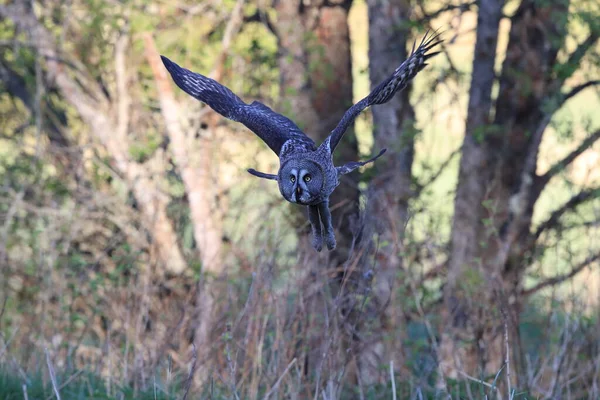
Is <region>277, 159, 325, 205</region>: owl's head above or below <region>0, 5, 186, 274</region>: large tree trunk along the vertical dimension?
below

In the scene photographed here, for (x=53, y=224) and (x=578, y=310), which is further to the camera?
(x=53, y=224)

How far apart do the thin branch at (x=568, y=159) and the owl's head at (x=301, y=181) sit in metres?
5.84

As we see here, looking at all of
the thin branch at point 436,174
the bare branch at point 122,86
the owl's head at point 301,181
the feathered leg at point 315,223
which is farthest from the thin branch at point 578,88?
the owl's head at point 301,181

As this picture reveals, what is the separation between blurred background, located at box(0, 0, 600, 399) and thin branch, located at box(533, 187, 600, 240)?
0.02 metres

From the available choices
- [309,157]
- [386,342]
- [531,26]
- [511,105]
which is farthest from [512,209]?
[309,157]

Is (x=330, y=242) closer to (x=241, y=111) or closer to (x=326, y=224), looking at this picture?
(x=326, y=224)

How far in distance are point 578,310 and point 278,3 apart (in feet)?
18.2

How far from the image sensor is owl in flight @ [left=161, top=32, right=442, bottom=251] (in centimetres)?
409

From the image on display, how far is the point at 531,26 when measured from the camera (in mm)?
10031

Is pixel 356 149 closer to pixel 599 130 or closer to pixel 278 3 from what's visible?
pixel 278 3

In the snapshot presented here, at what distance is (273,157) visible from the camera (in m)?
11.2

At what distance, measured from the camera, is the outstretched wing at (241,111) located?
4.72 meters

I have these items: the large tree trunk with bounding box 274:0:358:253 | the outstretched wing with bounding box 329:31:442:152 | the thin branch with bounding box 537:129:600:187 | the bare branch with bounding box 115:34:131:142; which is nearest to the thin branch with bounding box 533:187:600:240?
the thin branch with bounding box 537:129:600:187

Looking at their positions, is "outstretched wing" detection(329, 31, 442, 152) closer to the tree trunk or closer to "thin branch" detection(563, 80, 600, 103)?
the tree trunk
